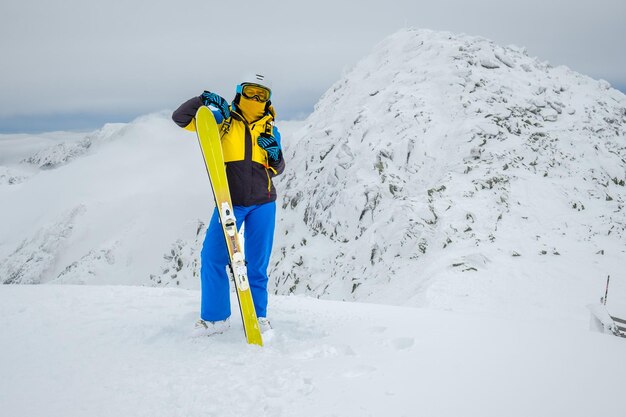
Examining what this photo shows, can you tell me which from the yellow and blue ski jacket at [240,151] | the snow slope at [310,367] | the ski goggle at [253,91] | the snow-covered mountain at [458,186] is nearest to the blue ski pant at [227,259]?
the yellow and blue ski jacket at [240,151]

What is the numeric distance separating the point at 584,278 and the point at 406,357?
13249 mm

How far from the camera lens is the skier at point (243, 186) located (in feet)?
12.9

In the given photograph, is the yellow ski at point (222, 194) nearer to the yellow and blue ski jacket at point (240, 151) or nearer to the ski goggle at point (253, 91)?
the yellow and blue ski jacket at point (240, 151)

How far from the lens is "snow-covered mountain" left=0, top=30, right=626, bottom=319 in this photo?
13.7 m

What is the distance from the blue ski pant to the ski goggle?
1.12 metres

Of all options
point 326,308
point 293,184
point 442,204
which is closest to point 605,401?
point 326,308

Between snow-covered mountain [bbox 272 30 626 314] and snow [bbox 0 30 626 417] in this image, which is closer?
snow [bbox 0 30 626 417]

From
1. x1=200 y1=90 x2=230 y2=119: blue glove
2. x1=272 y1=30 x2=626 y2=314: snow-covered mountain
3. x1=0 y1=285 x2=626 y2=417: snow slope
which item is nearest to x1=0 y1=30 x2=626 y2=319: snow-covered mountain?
x1=272 y1=30 x2=626 y2=314: snow-covered mountain

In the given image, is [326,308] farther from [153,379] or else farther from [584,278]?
[584,278]

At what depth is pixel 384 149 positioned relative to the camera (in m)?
22.1

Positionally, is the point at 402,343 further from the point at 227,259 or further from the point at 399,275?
the point at 399,275

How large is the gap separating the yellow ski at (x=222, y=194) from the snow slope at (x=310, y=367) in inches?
20.2

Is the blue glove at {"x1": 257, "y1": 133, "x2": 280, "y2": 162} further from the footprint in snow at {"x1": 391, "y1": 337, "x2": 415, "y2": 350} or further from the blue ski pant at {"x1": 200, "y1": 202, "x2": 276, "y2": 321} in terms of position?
the footprint in snow at {"x1": 391, "y1": 337, "x2": 415, "y2": 350}

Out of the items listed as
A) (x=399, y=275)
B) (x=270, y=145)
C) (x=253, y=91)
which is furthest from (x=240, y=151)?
(x=399, y=275)
